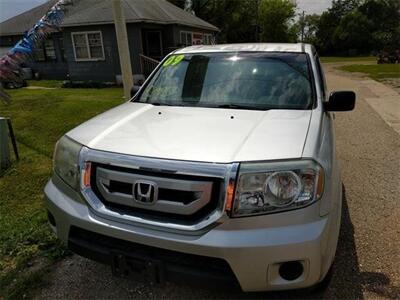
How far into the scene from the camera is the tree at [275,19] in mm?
48969

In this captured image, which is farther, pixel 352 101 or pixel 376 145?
pixel 376 145

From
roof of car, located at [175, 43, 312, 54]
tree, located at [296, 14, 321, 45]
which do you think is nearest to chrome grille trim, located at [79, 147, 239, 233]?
roof of car, located at [175, 43, 312, 54]

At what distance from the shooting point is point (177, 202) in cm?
218

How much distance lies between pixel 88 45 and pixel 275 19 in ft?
120

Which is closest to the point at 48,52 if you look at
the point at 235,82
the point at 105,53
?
the point at 105,53

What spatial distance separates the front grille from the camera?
211cm

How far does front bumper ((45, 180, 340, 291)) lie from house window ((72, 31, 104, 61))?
1774cm

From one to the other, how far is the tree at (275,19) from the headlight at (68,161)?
48513 millimetres

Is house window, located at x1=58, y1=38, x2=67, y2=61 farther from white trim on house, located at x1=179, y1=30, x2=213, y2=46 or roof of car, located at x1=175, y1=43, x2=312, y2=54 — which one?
roof of car, located at x1=175, y1=43, x2=312, y2=54

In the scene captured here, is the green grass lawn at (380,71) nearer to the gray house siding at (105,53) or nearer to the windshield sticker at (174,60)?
the gray house siding at (105,53)

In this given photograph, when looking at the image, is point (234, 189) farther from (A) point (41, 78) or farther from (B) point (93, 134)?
(A) point (41, 78)

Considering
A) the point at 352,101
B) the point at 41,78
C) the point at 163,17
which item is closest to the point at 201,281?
the point at 352,101

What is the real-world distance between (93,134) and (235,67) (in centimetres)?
164

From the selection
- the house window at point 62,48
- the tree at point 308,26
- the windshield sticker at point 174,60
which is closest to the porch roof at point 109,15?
the house window at point 62,48
